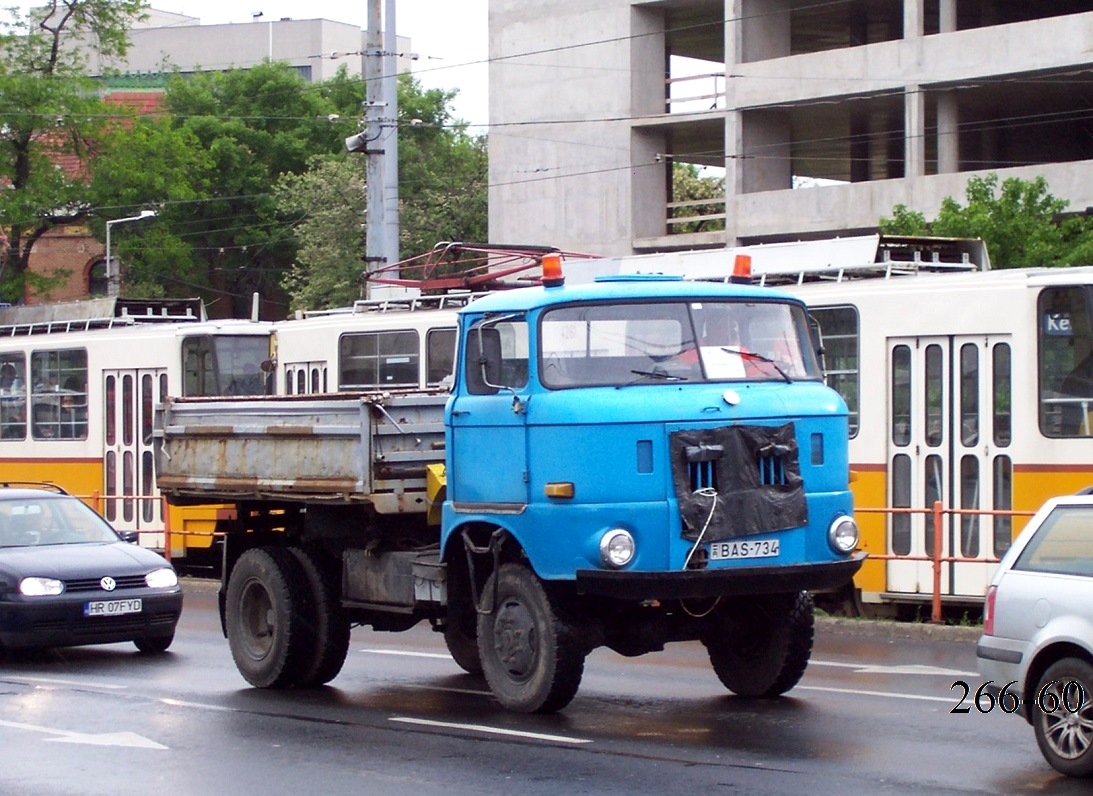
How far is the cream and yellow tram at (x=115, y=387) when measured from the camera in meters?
25.3

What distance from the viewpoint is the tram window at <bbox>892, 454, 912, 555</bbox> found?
17.3m

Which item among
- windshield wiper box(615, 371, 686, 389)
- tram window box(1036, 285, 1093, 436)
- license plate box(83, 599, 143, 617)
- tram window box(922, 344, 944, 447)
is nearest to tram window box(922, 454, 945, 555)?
tram window box(922, 344, 944, 447)

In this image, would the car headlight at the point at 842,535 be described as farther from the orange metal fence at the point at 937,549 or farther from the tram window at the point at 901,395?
the tram window at the point at 901,395

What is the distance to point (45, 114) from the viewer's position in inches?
2164

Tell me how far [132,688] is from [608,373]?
471cm

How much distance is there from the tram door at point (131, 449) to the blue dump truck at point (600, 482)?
13.2 m

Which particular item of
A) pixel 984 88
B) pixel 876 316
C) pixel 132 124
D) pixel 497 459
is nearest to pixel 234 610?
pixel 497 459

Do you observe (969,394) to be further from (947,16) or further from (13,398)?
(947,16)

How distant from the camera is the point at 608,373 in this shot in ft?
36.6

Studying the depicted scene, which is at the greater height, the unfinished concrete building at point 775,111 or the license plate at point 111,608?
the unfinished concrete building at point 775,111

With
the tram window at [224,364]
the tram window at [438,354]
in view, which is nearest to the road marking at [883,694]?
the tram window at [438,354]

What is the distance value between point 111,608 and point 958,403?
764 centimetres

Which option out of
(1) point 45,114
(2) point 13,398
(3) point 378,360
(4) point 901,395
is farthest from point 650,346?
(1) point 45,114

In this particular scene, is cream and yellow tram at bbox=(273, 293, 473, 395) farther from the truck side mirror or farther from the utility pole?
the truck side mirror
